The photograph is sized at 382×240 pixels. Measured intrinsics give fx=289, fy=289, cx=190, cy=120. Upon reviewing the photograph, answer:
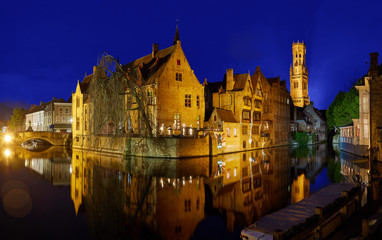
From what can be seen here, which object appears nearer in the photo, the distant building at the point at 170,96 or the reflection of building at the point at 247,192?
the reflection of building at the point at 247,192

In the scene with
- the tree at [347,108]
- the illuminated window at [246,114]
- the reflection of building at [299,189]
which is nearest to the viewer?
the reflection of building at [299,189]

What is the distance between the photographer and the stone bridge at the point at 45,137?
205 ft

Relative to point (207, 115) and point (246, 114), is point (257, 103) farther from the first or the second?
point (207, 115)

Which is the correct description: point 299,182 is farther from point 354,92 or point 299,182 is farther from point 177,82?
point 354,92

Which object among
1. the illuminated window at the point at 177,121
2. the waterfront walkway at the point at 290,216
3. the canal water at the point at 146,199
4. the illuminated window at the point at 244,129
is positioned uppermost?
the illuminated window at the point at 177,121

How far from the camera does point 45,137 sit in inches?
2498

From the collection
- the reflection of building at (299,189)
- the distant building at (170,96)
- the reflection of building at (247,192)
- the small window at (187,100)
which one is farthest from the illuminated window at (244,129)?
the reflection of building at (299,189)

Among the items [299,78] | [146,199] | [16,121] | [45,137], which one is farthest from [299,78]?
[146,199]

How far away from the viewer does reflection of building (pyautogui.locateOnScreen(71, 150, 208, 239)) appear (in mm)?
12415

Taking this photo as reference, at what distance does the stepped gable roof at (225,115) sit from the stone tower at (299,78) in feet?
287

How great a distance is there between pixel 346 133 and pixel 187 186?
43.0 metres

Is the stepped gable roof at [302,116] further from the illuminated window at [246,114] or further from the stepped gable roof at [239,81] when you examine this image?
the stepped gable roof at [239,81]

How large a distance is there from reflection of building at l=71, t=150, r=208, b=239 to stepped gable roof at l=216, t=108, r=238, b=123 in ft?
63.4

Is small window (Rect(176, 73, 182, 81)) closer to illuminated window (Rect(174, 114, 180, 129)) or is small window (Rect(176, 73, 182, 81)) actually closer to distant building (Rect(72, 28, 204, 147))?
distant building (Rect(72, 28, 204, 147))
